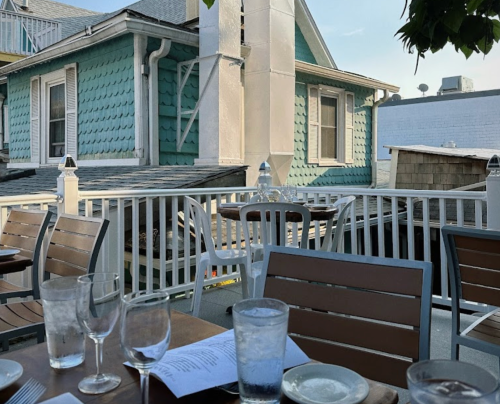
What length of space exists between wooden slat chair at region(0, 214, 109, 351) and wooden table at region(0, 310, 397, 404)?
1.07 meters

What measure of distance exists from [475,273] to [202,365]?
1.40m

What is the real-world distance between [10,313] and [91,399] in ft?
5.25

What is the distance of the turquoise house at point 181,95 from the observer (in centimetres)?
656

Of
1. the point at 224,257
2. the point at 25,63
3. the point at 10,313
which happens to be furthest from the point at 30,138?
the point at 10,313

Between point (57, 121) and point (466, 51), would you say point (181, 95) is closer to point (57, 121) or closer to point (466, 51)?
point (57, 121)

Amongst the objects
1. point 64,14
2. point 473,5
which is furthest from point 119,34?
point 64,14

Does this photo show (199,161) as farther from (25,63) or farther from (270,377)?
(270,377)

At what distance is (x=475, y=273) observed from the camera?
1921mm

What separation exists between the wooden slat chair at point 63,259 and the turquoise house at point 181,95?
400cm

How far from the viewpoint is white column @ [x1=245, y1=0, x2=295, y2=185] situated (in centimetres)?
725

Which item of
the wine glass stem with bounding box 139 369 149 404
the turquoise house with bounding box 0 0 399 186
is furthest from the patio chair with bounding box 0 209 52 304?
the turquoise house with bounding box 0 0 399 186

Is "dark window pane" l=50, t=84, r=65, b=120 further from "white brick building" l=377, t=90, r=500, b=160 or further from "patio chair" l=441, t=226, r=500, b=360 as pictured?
"white brick building" l=377, t=90, r=500, b=160

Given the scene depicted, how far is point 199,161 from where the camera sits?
667cm

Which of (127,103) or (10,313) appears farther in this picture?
(127,103)
